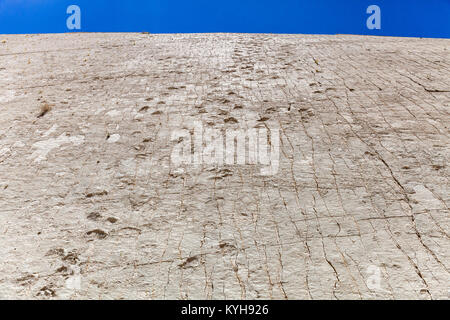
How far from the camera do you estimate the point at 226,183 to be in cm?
265

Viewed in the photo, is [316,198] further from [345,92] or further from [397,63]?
[397,63]

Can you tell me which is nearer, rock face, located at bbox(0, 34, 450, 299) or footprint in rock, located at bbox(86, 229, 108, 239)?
rock face, located at bbox(0, 34, 450, 299)

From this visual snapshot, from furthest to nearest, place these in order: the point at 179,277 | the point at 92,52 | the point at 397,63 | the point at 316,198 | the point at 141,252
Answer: the point at 92,52 → the point at 397,63 → the point at 316,198 → the point at 141,252 → the point at 179,277

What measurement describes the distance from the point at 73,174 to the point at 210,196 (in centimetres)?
107

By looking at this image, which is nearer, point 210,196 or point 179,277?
point 179,277

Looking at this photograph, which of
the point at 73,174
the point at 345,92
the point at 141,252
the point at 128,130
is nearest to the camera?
the point at 141,252

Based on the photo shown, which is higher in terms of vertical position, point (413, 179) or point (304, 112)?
point (304, 112)

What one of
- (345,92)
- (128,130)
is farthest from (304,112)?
(128,130)

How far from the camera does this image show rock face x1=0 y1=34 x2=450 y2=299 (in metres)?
1.98

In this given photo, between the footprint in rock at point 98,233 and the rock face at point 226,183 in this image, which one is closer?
the rock face at point 226,183

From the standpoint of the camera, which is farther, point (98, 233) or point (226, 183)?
point (226, 183)

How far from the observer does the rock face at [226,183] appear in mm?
1982
